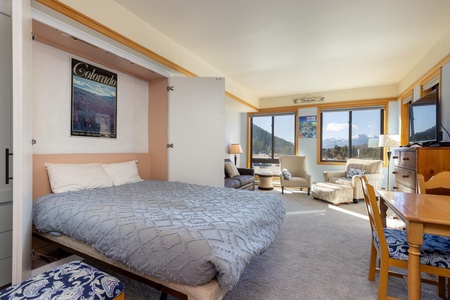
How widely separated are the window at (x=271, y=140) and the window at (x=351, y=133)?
0.92 meters

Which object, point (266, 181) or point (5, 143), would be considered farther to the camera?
point (266, 181)

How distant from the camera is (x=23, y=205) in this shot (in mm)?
1602

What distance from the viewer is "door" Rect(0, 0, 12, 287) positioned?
1822 millimetres

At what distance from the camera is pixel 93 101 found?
276 cm

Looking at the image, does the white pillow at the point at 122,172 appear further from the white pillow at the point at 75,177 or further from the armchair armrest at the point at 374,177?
the armchair armrest at the point at 374,177

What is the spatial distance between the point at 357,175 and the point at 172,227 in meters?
4.78

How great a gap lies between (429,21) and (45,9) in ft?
13.9

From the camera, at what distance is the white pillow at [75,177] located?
7.27 ft

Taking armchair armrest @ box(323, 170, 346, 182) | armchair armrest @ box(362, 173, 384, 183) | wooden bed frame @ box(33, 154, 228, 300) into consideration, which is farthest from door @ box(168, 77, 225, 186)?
armchair armrest @ box(362, 173, 384, 183)

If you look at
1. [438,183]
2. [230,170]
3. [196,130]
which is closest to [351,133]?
[230,170]

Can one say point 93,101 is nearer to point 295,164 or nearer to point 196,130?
point 196,130

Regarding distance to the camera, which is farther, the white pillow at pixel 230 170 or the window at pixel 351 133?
the window at pixel 351 133

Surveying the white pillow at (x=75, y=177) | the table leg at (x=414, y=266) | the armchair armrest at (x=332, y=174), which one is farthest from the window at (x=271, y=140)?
the table leg at (x=414, y=266)

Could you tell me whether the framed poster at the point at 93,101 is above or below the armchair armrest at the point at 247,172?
above
